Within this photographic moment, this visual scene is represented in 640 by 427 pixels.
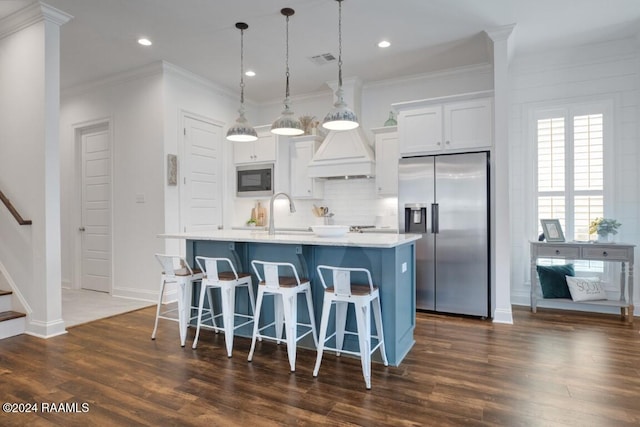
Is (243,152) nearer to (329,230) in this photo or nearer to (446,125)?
(446,125)

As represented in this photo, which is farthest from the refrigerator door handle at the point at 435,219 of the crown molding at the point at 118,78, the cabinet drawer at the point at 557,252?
the crown molding at the point at 118,78

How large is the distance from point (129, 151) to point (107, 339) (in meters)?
2.62

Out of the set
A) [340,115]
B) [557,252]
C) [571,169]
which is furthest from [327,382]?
[571,169]

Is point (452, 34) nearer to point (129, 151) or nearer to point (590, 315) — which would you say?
point (590, 315)

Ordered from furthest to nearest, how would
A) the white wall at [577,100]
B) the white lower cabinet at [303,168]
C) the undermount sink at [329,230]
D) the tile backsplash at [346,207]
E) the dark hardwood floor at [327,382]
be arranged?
the white lower cabinet at [303,168] → the tile backsplash at [346,207] → the white wall at [577,100] → the undermount sink at [329,230] → the dark hardwood floor at [327,382]

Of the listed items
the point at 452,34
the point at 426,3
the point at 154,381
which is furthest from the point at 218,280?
the point at 452,34

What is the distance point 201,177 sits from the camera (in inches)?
215

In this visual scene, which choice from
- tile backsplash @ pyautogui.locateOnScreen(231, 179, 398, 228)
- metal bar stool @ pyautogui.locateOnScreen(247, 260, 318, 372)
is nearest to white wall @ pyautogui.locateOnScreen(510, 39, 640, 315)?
tile backsplash @ pyautogui.locateOnScreen(231, 179, 398, 228)

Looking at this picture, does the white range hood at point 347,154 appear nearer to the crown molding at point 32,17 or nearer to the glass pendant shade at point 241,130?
the glass pendant shade at point 241,130

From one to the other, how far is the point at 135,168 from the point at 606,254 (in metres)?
5.61

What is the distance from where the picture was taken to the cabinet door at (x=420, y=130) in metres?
4.39

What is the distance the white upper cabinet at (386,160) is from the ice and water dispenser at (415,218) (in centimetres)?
60

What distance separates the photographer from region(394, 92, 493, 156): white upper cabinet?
164 inches

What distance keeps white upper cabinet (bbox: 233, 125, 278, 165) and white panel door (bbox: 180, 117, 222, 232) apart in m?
0.35
